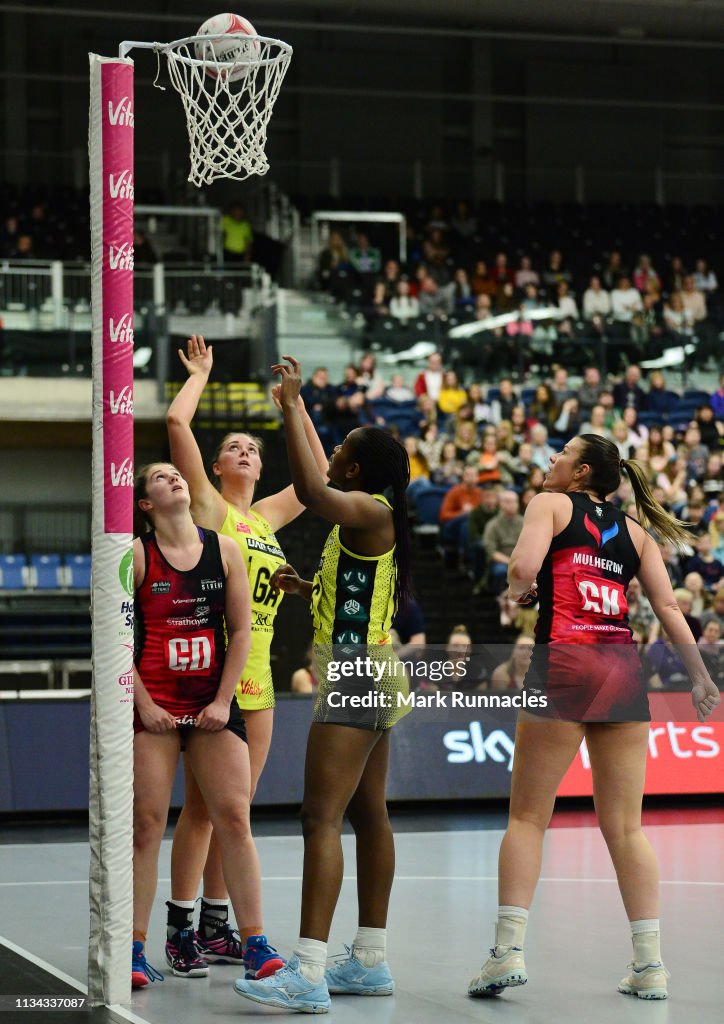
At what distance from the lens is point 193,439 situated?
637 cm

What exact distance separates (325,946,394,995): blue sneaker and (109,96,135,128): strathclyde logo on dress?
340 centimetres

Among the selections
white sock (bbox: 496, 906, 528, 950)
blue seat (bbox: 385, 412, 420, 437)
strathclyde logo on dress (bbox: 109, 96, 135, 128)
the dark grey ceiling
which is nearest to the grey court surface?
white sock (bbox: 496, 906, 528, 950)

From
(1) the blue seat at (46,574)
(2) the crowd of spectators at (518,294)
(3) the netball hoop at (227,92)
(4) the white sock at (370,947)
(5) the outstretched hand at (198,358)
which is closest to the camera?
(4) the white sock at (370,947)

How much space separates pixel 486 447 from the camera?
1744 centimetres

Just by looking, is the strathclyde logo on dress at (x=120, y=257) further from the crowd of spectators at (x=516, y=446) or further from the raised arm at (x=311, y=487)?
the crowd of spectators at (x=516, y=446)

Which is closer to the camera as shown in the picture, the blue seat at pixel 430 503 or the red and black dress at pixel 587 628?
the red and black dress at pixel 587 628

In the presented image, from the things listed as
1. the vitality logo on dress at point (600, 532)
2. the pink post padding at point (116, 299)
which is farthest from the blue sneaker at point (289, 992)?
the vitality logo on dress at point (600, 532)

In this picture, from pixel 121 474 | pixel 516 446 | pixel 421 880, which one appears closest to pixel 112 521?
pixel 121 474

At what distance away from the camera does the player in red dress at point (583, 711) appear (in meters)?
5.95

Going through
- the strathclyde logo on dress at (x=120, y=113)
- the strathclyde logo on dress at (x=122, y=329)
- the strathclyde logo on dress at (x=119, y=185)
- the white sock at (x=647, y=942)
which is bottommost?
the white sock at (x=647, y=942)

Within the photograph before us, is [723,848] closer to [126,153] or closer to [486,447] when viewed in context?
[126,153]

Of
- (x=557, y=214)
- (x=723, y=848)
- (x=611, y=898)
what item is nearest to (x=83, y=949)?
(x=611, y=898)

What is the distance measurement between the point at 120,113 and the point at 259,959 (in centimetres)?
335

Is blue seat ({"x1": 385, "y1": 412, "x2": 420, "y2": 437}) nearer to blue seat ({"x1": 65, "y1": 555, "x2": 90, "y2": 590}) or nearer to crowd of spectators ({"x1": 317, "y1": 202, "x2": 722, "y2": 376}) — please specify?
crowd of spectators ({"x1": 317, "y1": 202, "x2": 722, "y2": 376})
